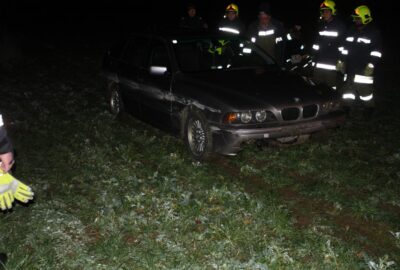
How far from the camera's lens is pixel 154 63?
24.5 feet

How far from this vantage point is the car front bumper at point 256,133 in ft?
19.7

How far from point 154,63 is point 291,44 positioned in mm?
3764

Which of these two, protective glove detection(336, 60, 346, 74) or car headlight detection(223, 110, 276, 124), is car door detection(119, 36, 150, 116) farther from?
protective glove detection(336, 60, 346, 74)

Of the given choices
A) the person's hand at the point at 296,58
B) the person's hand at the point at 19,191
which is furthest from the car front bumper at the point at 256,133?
the person's hand at the point at 296,58

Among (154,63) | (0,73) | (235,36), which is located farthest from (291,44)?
(0,73)

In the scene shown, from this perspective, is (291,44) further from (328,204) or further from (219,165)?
(328,204)

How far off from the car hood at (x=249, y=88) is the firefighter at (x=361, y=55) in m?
1.99

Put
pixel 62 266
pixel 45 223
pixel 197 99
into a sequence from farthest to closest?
pixel 197 99 → pixel 45 223 → pixel 62 266

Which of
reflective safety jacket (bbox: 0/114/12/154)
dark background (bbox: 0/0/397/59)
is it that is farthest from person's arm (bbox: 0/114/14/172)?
dark background (bbox: 0/0/397/59)

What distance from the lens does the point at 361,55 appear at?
8.44 m

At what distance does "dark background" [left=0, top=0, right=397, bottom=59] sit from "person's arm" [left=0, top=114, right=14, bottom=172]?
16.1m

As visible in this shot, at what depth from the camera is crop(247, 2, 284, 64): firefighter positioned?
9.45m

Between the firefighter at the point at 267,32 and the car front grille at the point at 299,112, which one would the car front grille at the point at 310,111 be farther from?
the firefighter at the point at 267,32

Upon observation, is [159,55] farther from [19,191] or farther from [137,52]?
[19,191]
